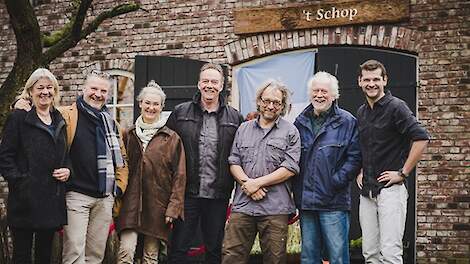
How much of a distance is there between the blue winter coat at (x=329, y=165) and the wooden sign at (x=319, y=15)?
9.76 ft

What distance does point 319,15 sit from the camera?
26.0 feet

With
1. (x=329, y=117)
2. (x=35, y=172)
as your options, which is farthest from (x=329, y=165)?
(x=35, y=172)

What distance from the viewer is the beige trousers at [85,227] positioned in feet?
15.9

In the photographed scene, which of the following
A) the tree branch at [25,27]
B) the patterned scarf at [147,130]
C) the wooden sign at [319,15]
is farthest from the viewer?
the wooden sign at [319,15]

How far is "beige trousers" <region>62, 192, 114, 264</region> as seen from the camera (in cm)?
486

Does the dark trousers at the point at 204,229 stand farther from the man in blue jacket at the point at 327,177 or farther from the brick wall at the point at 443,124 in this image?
the brick wall at the point at 443,124

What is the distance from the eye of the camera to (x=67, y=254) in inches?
192

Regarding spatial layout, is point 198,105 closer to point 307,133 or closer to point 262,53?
point 307,133

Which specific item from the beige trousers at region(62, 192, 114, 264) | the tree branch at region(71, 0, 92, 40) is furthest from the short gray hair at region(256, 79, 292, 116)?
the tree branch at region(71, 0, 92, 40)

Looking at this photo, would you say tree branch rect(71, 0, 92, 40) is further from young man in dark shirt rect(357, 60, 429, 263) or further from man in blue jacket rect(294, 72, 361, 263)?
young man in dark shirt rect(357, 60, 429, 263)

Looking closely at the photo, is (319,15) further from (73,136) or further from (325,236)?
(73,136)

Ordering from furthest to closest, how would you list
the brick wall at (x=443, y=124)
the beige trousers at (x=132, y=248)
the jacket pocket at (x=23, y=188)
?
1. the brick wall at (x=443, y=124)
2. the beige trousers at (x=132, y=248)
3. the jacket pocket at (x=23, y=188)

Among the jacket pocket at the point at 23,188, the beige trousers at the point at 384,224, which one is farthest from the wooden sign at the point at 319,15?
the jacket pocket at the point at 23,188

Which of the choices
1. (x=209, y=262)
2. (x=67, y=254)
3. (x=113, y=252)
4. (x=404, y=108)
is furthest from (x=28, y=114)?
(x=404, y=108)
